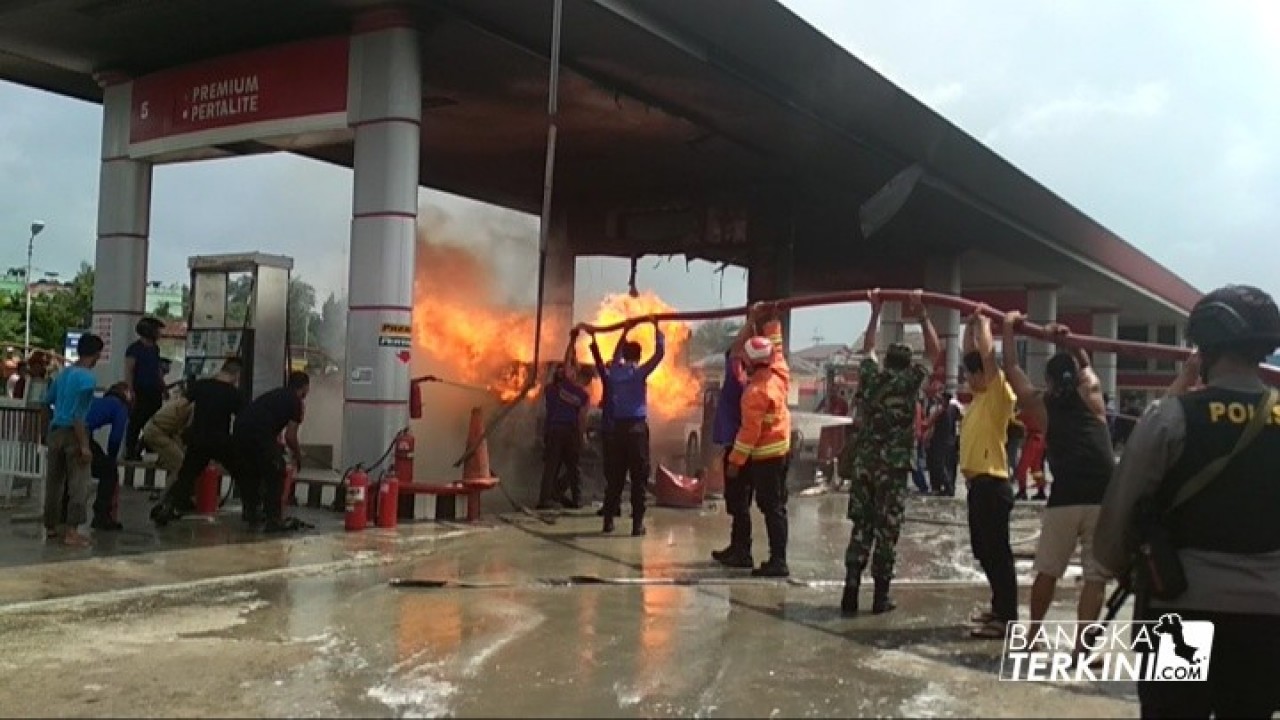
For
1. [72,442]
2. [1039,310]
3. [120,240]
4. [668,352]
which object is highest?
[1039,310]

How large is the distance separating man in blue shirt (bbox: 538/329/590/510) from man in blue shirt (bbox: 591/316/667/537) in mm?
1839

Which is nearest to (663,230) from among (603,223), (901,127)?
(603,223)

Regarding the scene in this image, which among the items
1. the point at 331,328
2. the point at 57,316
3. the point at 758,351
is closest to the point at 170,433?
the point at 758,351

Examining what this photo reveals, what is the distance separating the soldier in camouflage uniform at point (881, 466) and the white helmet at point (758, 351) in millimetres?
1157

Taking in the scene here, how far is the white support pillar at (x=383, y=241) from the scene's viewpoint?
11086mm

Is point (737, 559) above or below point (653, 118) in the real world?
below

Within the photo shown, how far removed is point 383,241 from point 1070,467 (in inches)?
297

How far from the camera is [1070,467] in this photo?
5891 mm

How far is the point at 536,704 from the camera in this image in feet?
15.4

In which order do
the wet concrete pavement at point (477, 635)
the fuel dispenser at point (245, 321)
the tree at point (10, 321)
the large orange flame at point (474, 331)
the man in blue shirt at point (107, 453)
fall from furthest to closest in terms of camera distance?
the tree at point (10, 321) < the large orange flame at point (474, 331) < the fuel dispenser at point (245, 321) < the man in blue shirt at point (107, 453) < the wet concrete pavement at point (477, 635)

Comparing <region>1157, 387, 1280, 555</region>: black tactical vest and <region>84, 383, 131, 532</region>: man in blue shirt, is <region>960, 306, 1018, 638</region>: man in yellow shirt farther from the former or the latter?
<region>84, 383, 131, 532</region>: man in blue shirt

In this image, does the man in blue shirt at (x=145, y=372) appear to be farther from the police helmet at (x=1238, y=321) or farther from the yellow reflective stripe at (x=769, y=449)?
the police helmet at (x=1238, y=321)

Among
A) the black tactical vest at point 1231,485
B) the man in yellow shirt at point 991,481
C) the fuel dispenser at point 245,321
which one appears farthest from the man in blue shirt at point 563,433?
the black tactical vest at point 1231,485

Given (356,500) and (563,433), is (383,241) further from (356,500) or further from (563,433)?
(563,433)
